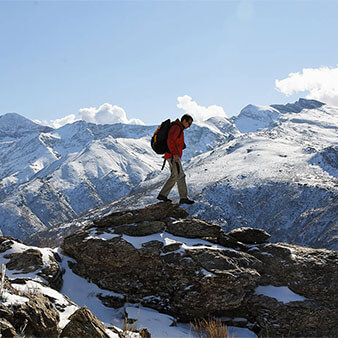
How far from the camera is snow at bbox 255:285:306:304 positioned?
14328 mm

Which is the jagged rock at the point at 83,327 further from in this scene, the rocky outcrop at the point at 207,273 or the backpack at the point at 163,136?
the backpack at the point at 163,136

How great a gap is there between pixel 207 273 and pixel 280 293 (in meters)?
3.21

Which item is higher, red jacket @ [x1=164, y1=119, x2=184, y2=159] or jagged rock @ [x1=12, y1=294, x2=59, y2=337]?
red jacket @ [x1=164, y1=119, x2=184, y2=159]

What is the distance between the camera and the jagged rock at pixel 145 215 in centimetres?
1764

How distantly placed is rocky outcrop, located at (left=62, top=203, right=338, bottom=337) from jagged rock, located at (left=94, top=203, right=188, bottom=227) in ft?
1.98

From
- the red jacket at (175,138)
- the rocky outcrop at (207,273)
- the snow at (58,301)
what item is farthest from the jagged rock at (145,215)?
the snow at (58,301)

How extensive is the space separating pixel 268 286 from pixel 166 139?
25.1 ft

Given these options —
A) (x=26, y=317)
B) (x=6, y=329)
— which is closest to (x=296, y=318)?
(x=26, y=317)

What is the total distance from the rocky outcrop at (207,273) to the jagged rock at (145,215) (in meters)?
0.60

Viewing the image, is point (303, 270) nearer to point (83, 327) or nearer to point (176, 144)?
point (176, 144)

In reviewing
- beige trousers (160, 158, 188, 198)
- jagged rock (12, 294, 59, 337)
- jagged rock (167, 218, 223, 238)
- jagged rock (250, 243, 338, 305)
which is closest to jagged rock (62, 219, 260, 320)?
jagged rock (250, 243, 338, 305)

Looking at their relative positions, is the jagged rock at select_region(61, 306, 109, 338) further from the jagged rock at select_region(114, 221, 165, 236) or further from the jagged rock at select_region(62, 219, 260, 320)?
the jagged rock at select_region(114, 221, 165, 236)

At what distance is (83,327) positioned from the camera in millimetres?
6945

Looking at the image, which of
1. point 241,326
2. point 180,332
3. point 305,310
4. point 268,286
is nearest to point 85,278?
point 180,332
